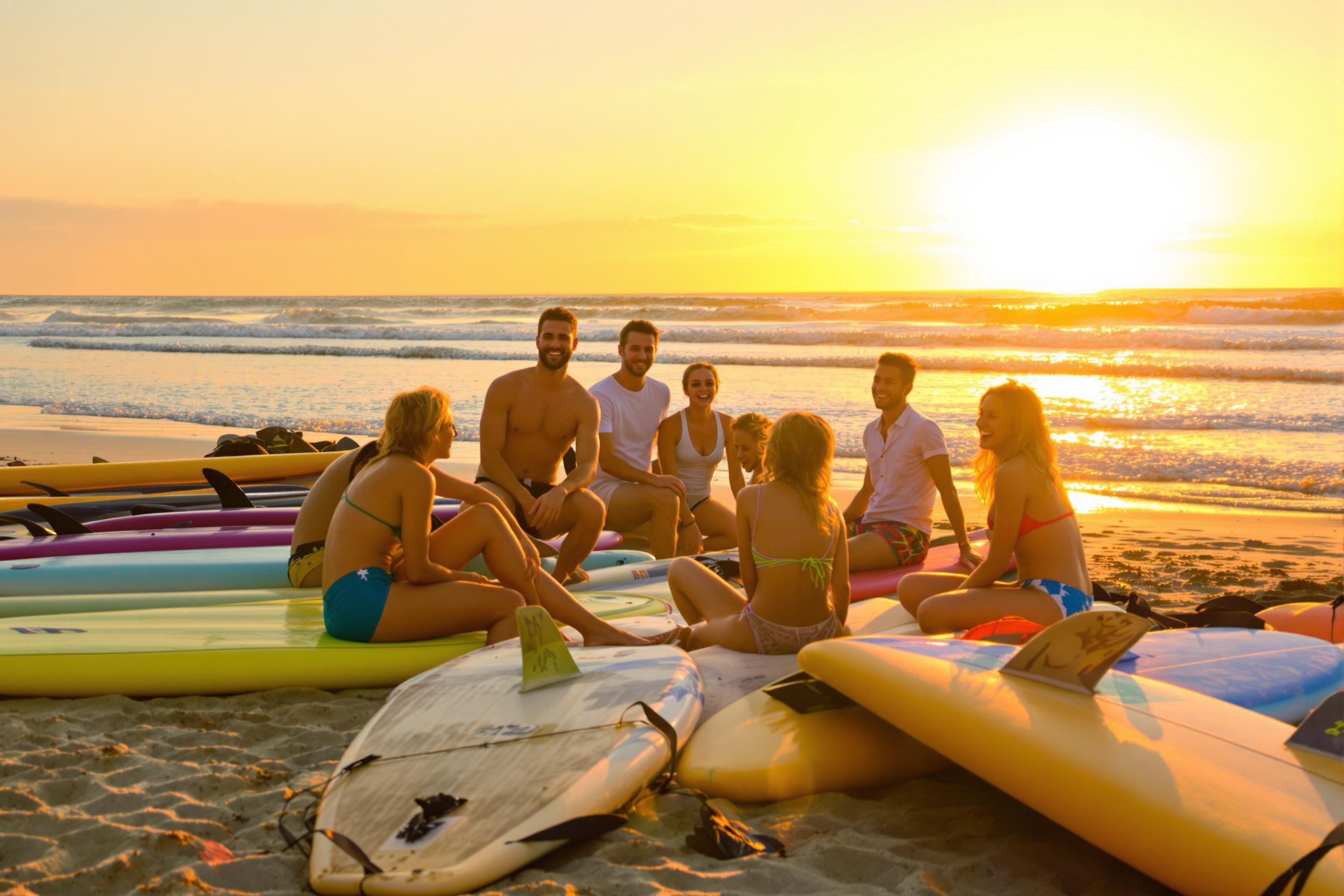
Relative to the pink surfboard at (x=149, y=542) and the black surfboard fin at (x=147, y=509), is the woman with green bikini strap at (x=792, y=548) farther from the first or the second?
the black surfboard fin at (x=147, y=509)

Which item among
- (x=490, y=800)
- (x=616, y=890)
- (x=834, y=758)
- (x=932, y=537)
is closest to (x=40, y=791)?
(x=490, y=800)

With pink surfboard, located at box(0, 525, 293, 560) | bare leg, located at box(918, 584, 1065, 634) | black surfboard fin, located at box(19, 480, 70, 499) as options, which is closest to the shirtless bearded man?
pink surfboard, located at box(0, 525, 293, 560)

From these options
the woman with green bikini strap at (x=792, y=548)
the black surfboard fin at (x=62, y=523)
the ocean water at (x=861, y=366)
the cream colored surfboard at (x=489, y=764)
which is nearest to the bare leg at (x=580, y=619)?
the woman with green bikini strap at (x=792, y=548)

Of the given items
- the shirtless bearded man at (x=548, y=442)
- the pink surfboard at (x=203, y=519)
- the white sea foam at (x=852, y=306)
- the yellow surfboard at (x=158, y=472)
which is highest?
the white sea foam at (x=852, y=306)

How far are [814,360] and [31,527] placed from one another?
15.6m

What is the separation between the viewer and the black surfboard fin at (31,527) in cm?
570

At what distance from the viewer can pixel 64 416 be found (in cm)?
1375

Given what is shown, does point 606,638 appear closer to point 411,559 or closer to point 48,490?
point 411,559

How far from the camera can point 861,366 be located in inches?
742

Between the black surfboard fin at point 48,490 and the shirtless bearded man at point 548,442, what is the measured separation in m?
3.36

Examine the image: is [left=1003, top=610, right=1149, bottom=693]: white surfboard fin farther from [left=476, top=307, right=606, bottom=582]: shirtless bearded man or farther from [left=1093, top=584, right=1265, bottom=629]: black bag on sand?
[left=476, top=307, right=606, bottom=582]: shirtless bearded man

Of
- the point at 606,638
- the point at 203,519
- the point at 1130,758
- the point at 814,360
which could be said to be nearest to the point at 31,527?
the point at 203,519

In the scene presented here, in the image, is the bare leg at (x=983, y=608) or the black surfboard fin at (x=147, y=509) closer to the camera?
the bare leg at (x=983, y=608)

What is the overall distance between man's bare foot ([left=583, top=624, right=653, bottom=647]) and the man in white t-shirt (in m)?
2.02
